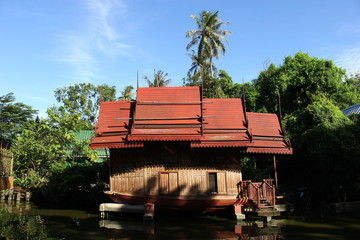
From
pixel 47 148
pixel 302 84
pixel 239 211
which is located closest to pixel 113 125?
pixel 239 211

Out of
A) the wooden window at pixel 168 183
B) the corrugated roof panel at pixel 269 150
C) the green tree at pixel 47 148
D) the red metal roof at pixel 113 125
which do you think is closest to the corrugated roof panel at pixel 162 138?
the red metal roof at pixel 113 125

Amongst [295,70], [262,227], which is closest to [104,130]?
[262,227]

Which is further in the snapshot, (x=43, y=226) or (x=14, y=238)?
(x=43, y=226)

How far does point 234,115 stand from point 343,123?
8.60m

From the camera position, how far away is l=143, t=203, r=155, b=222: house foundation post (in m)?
14.2

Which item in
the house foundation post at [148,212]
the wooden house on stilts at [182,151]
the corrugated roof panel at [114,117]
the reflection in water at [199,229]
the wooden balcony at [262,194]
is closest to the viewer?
the reflection in water at [199,229]

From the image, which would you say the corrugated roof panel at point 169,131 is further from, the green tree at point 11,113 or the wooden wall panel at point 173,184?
the green tree at point 11,113

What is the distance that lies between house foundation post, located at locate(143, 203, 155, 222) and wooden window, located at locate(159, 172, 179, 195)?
2.93 ft

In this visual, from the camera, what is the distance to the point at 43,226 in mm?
13148

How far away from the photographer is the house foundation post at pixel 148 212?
46.7ft

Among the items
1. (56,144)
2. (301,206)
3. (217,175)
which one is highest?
(56,144)

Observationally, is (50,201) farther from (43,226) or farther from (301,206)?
(301,206)

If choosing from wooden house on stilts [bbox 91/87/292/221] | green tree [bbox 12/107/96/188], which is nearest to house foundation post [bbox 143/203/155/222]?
wooden house on stilts [bbox 91/87/292/221]

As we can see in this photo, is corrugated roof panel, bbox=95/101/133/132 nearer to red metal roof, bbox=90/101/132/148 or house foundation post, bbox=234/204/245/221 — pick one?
red metal roof, bbox=90/101/132/148
